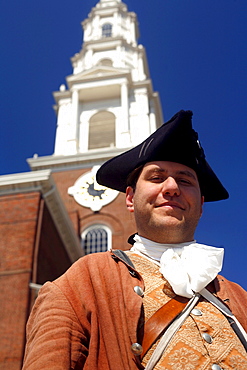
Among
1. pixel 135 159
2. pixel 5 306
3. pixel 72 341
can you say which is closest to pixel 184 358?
pixel 72 341

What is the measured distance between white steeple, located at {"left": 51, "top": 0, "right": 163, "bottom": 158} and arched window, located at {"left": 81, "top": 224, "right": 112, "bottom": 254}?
14.6 ft

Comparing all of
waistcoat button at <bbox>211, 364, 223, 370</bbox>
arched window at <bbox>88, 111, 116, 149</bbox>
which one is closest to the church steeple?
arched window at <bbox>88, 111, 116, 149</bbox>

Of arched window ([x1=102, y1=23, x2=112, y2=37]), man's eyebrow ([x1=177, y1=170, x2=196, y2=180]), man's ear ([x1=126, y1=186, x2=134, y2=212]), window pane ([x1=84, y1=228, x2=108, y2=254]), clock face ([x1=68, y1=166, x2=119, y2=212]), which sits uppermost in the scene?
arched window ([x1=102, y1=23, x2=112, y2=37])

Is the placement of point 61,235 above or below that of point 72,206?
below

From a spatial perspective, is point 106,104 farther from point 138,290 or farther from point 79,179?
point 138,290

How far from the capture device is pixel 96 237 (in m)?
21.1

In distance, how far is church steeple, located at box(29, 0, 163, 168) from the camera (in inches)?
1030

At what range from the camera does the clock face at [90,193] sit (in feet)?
71.9

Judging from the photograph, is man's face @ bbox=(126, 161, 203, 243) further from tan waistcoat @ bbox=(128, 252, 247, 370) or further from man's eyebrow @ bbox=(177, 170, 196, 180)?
tan waistcoat @ bbox=(128, 252, 247, 370)

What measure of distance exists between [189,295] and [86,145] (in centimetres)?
2467

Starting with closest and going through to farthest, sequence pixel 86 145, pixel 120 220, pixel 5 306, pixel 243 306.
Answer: pixel 243 306, pixel 5 306, pixel 120 220, pixel 86 145

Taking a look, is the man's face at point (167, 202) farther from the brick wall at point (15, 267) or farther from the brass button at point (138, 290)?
the brick wall at point (15, 267)

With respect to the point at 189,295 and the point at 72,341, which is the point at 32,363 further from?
the point at 189,295

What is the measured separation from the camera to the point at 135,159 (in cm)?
260
